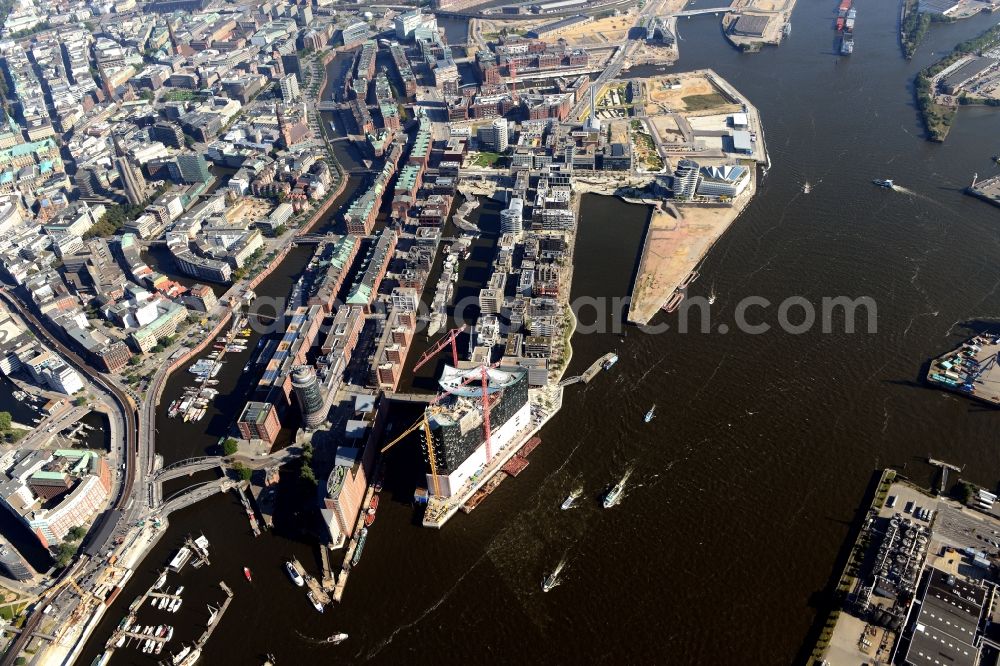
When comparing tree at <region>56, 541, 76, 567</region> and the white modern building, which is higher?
the white modern building

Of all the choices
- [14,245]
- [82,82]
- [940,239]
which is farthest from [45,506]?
[82,82]

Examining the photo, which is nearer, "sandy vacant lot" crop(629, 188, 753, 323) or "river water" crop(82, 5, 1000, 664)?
"river water" crop(82, 5, 1000, 664)

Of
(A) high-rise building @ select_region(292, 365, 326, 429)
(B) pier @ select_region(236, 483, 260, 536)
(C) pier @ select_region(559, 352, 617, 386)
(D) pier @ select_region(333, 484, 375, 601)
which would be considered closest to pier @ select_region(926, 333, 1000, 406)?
(C) pier @ select_region(559, 352, 617, 386)

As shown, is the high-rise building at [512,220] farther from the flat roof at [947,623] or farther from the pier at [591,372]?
the flat roof at [947,623]

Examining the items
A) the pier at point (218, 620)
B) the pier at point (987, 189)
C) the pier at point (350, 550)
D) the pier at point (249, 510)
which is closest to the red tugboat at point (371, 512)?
the pier at point (350, 550)

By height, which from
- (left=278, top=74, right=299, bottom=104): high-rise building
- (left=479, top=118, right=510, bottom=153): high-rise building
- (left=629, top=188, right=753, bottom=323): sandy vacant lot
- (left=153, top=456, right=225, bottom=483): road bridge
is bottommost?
(left=153, top=456, right=225, bottom=483): road bridge

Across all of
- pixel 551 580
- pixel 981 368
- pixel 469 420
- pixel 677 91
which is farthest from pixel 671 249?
pixel 677 91

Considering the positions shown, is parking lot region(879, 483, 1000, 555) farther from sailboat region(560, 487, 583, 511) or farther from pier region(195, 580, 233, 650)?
pier region(195, 580, 233, 650)
